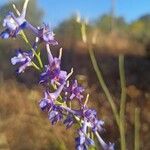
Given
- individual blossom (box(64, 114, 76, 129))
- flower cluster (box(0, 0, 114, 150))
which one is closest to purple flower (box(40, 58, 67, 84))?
flower cluster (box(0, 0, 114, 150))

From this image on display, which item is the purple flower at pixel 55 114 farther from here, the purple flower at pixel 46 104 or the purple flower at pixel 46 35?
the purple flower at pixel 46 35

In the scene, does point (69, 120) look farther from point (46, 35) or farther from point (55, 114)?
point (46, 35)

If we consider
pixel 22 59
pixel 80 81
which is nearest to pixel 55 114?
pixel 22 59

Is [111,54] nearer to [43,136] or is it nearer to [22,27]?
[43,136]

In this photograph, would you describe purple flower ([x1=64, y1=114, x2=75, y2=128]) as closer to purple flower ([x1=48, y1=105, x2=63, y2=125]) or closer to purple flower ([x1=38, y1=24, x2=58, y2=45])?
purple flower ([x1=48, y1=105, x2=63, y2=125])

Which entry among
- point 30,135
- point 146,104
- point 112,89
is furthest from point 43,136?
point 112,89
